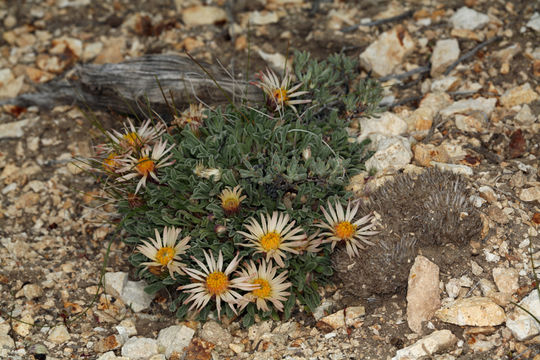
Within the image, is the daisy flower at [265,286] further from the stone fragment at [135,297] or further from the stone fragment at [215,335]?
the stone fragment at [135,297]

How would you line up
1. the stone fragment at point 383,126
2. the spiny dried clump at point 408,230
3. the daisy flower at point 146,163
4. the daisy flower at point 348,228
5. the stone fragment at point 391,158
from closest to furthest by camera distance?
1. the spiny dried clump at point 408,230
2. the daisy flower at point 348,228
3. the daisy flower at point 146,163
4. the stone fragment at point 391,158
5. the stone fragment at point 383,126

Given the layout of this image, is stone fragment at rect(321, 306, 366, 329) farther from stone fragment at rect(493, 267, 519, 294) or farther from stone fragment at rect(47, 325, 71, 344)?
stone fragment at rect(47, 325, 71, 344)

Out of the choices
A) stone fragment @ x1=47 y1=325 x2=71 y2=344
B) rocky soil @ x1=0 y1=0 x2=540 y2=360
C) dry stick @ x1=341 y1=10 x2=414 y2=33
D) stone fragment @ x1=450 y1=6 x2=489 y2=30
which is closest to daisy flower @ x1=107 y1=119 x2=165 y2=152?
rocky soil @ x1=0 y1=0 x2=540 y2=360

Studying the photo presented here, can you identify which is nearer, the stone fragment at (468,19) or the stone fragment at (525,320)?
the stone fragment at (525,320)

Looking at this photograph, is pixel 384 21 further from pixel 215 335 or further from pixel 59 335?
pixel 59 335

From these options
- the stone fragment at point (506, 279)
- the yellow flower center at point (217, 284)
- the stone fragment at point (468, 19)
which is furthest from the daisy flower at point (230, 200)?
the stone fragment at point (468, 19)
